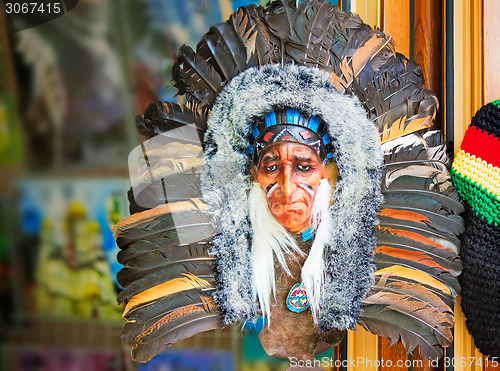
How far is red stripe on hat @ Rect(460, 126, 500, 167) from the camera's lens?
0.71 meters

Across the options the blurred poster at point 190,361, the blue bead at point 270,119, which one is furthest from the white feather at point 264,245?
the blurred poster at point 190,361

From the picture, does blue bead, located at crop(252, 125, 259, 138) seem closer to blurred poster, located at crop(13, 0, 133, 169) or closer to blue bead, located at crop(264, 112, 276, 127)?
blue bead, located at crop(264, 112, 276, 127)

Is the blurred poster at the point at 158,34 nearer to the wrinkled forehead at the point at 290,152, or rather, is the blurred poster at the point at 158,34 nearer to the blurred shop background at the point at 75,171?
the blurred shop background at the point at 75,171

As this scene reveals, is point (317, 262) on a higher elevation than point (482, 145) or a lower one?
lower

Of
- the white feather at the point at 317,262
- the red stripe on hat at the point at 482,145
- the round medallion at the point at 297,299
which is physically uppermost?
the red stripe on hat at the point at 482,145

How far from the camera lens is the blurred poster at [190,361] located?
35.6 inches

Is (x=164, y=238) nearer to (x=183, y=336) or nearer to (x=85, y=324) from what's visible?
(x=183, y=336)

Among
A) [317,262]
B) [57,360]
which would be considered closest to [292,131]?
[317,262]

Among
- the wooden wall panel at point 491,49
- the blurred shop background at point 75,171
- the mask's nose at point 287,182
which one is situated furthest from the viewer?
the blurred shop background at point 75,171

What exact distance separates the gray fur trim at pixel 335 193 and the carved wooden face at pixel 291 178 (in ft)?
0.14

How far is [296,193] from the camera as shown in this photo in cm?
70

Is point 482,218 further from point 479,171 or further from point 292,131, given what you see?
point 292,131

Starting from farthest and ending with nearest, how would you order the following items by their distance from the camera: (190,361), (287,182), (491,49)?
(190,361), (491,49), (287,182)

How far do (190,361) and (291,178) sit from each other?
507 mm
